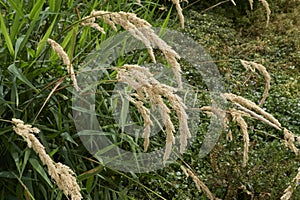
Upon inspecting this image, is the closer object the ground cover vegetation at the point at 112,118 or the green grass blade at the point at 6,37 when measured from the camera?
the ground cover vegetation at the point at 112,118

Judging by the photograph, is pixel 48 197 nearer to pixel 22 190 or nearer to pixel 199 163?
pixel 22 190

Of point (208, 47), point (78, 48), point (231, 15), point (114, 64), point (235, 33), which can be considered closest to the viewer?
point (78, 48)

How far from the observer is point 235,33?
5.16 metres

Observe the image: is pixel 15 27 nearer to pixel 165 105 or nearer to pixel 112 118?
pixel 112 118

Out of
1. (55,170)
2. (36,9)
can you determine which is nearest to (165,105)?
(55,170)

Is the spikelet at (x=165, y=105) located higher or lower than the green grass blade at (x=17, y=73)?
higher

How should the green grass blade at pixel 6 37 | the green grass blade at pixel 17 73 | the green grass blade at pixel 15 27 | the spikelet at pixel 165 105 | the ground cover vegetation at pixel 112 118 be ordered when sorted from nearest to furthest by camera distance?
the spikelet at pixel 165 105
the ground cover vegetation at pixel 112 118
the green grass blade at pixel 17 73
the green grass blade at pixel 6 37
the green grass blade at pixel 15 27

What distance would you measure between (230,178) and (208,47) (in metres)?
2.24

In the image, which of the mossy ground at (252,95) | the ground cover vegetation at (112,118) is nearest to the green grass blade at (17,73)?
the ground cover vegetation at (112,118)

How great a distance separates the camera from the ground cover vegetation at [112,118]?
4.28ft

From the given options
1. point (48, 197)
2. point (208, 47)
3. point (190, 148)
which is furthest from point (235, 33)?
point (48, 197)

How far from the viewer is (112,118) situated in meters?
2.02

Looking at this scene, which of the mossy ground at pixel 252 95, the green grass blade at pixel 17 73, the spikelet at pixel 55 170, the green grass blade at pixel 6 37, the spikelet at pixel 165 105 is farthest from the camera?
the mossy ground at pixel 252 95

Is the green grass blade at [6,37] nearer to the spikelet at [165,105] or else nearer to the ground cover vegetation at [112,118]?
the ground cover vegetation at [112,118]
